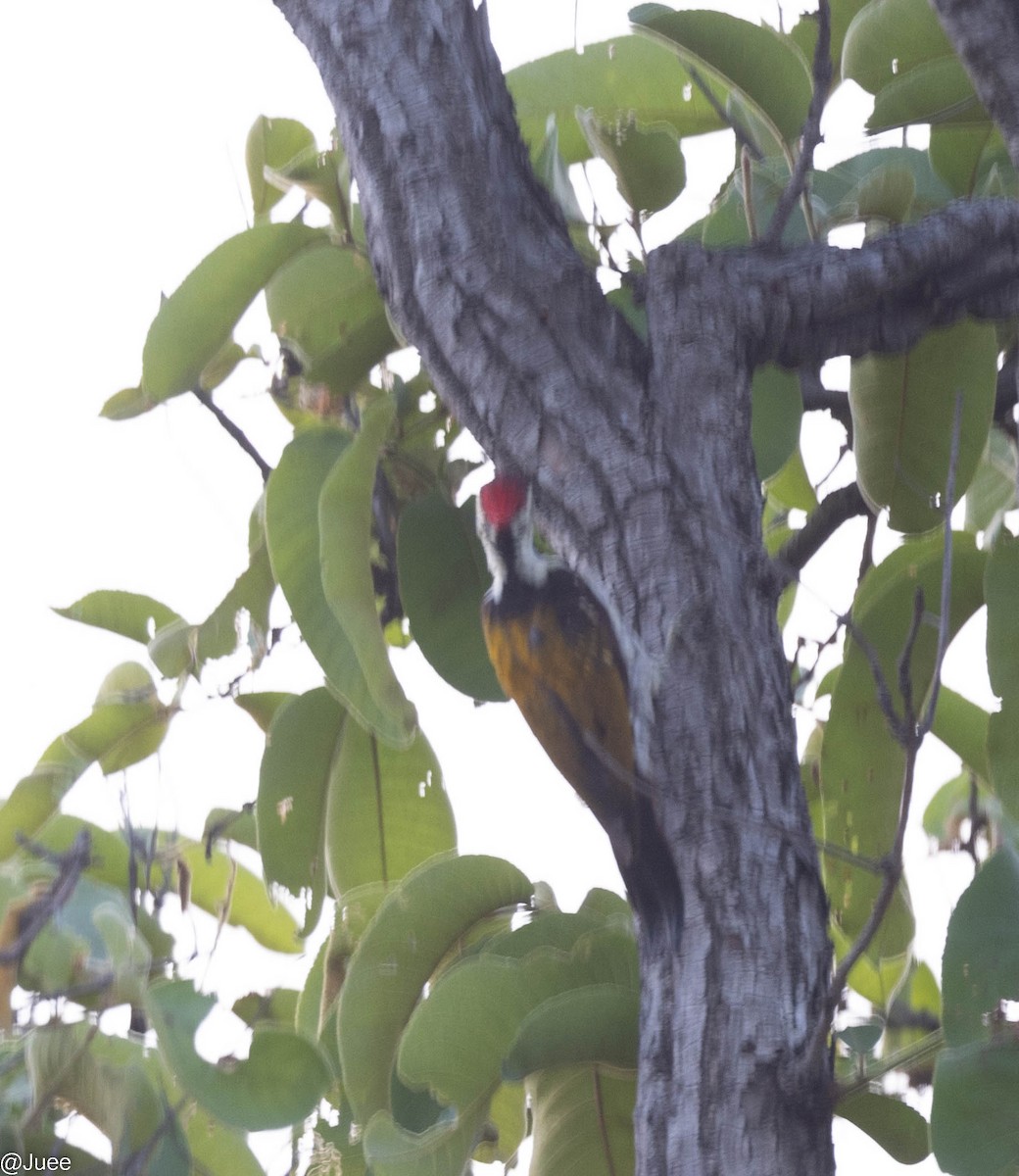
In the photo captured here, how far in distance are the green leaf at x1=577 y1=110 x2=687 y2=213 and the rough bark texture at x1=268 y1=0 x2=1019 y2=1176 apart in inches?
11.0

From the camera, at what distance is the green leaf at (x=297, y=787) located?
2.87 metres

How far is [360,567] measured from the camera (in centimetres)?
248

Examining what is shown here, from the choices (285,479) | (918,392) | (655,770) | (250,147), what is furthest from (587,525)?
(250,147)

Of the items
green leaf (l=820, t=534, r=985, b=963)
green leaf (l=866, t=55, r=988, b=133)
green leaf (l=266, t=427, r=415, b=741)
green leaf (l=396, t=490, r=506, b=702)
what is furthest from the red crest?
green leaf (l=866, t=55, r=988, b=133)

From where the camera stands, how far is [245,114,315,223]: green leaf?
3135mm

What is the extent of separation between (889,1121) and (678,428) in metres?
1.08

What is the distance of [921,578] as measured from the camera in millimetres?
2494

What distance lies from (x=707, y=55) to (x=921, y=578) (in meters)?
1.02

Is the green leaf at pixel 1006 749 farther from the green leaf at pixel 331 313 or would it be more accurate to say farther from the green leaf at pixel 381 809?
the green leaf at pixel 331 313

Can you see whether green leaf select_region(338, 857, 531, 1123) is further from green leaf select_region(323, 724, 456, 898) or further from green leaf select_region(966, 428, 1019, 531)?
green leaf select_region(966, 428, 1019, 531)

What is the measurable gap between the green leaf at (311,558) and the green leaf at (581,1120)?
0.66 meters

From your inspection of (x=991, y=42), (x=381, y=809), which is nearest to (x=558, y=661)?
(x=381, y=809)

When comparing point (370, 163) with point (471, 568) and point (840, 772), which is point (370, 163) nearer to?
point (471, 568)

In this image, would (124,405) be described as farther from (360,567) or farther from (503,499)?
(503,499)
